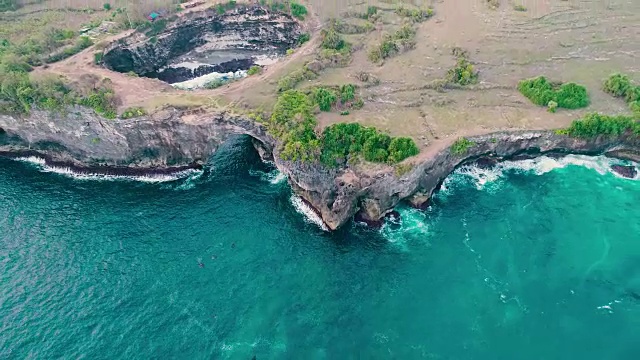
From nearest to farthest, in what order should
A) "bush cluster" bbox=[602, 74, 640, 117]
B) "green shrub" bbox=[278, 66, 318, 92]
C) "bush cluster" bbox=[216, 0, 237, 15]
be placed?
"bush cluster" bbox=[602, 74, 640, 117] → "green shrub" bbox=[278, 66, 318, 92] → "bush cluster" bbox=[216, 0, 237, 15]

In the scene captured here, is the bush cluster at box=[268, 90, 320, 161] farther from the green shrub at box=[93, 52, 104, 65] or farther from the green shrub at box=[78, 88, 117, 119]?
the green shrub at box=[93, 52, 104, 65]

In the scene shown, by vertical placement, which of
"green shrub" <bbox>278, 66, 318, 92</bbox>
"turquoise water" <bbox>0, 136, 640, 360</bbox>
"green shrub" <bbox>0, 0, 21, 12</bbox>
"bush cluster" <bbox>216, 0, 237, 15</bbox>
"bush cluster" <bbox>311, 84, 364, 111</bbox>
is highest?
"green shrub" <bbox>0, 0, 21, 12</bbox>

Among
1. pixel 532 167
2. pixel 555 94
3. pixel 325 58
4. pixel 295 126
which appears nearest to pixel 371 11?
pixel 325 58

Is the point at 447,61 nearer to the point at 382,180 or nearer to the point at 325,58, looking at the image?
the point at 325,58

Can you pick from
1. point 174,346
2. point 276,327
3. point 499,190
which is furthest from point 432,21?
point 174,346

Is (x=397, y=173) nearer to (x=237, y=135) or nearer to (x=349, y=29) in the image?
(x=237, y=135)

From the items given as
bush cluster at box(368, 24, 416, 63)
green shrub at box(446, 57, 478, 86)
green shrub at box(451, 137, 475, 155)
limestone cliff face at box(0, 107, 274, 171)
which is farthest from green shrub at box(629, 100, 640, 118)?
limestone cliff face at box(0, 107, 274, 171)

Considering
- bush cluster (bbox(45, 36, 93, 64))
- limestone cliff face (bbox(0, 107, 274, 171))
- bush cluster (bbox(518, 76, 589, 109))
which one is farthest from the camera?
bush cluster (bbox(45, 36, 93, 64))
